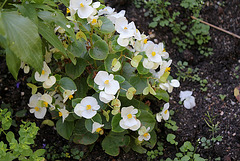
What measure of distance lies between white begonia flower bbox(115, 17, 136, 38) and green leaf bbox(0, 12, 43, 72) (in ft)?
1.33

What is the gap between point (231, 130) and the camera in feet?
5.44

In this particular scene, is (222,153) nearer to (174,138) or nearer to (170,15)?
(174,138)

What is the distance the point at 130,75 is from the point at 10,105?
0.83 m

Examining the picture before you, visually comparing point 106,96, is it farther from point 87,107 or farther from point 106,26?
point 106,26

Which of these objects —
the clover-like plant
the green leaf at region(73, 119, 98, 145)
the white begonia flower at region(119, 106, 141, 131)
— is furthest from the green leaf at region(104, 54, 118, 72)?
the green leaf at region(73, 119, 98, 145)

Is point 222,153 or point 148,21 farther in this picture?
point 148,21

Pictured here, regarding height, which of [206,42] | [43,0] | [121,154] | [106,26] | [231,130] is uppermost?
[43,0]

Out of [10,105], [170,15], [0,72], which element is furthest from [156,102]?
[0,72]

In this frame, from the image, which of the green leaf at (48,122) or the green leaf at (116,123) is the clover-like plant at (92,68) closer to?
the green leaf at (116,123)

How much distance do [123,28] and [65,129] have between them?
587 millimetres

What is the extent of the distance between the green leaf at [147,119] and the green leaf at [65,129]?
35 cm

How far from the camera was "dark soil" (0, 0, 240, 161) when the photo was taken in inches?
63.7

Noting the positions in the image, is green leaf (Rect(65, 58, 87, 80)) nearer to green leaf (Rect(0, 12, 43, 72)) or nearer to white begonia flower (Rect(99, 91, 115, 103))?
white begonia flower (Rect(99, 91, 115, 103))

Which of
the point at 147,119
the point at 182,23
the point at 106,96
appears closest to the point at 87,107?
the point at 106,96
